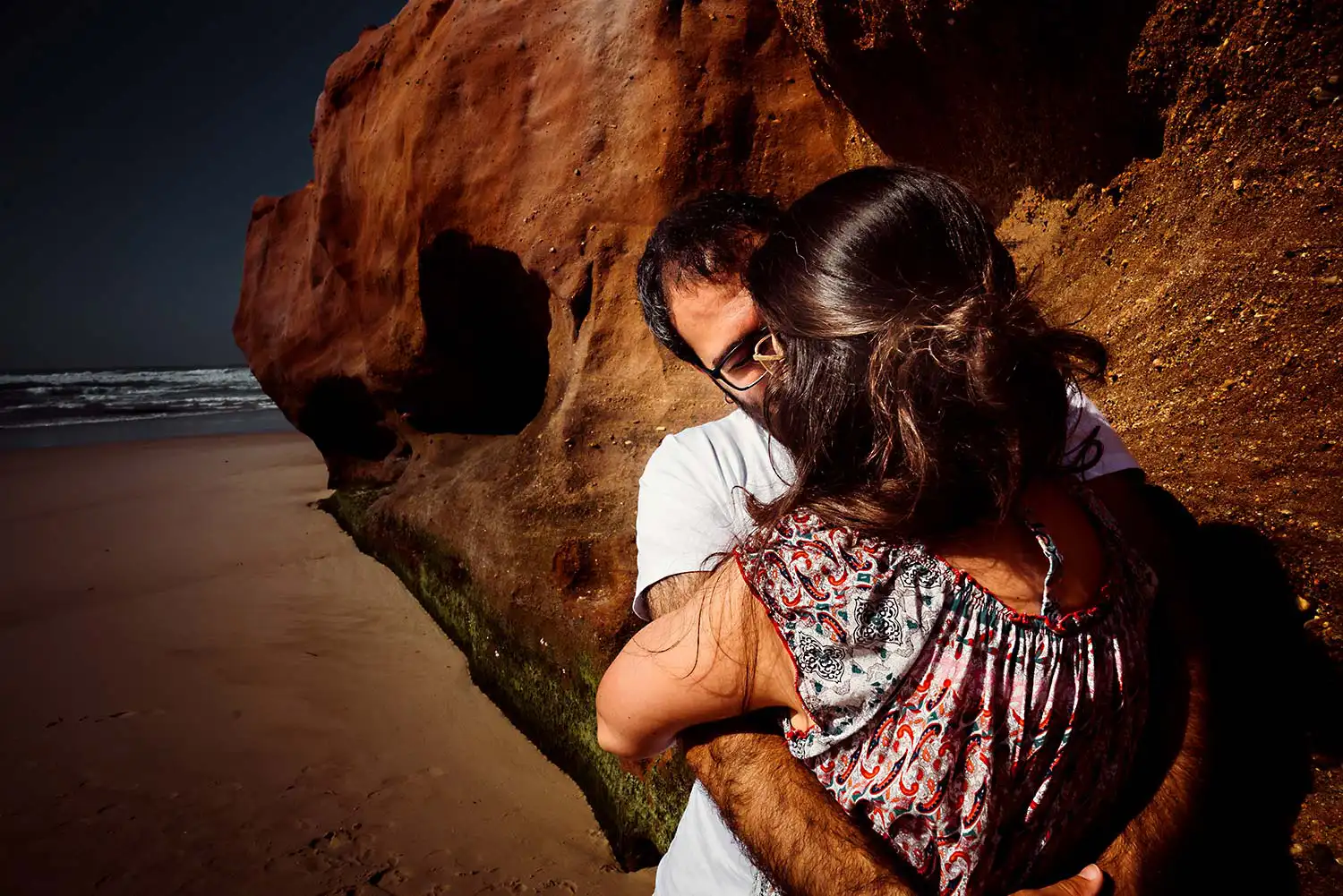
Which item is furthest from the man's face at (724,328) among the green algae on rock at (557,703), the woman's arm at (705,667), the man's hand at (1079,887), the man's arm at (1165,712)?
the green algae on rock at (557,703)

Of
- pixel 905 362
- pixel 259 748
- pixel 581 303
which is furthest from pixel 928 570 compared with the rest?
pixel 259 748

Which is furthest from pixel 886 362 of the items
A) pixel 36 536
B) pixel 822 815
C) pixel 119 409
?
pixel 119 409

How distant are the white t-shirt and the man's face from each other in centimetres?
12

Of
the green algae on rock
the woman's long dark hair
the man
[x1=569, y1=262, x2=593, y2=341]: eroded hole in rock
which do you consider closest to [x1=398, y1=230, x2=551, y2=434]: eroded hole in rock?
[x1=569, y1=262, x2=593, y2=341]: eroded hole in rock

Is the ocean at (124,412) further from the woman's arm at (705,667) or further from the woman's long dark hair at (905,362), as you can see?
the woman's long dark hair at (905,362)

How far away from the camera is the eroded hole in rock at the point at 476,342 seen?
4.70m

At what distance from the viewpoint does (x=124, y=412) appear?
858 inches

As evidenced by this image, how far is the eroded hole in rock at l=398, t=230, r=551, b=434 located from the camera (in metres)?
4.70

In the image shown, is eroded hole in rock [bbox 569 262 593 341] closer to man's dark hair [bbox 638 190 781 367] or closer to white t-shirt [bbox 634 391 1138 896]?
man's dark hair [bbox 638 190 781 367]

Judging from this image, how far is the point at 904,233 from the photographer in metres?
0.93

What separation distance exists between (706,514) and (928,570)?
437mm

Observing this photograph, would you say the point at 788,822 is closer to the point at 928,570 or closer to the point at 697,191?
the point at 928,570

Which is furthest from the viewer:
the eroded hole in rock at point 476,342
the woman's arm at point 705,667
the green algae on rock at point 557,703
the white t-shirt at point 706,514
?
the eroded hole in rock at point 476,342

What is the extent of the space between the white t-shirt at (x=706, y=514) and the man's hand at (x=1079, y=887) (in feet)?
1.44
